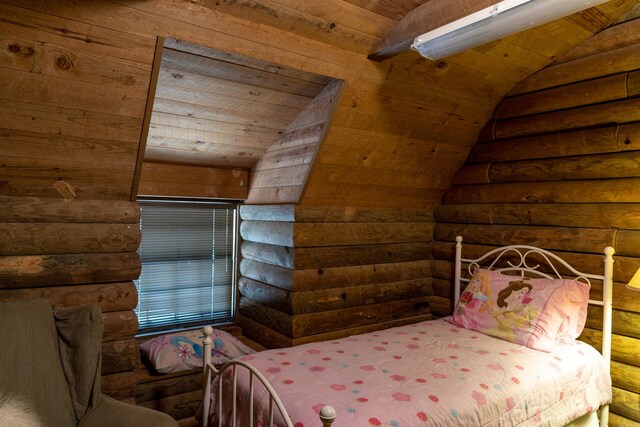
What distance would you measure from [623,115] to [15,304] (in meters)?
3.48

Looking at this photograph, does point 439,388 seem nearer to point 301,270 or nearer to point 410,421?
point 410,421

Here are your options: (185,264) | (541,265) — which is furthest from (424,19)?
(185,264)

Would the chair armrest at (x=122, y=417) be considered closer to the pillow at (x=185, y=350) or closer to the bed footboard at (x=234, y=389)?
the bed footboard at (x=234, y=389)

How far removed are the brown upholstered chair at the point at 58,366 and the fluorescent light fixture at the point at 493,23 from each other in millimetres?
2106

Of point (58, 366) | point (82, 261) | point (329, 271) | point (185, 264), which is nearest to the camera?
point (58, 366)

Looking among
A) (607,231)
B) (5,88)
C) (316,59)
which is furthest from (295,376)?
(607,231)

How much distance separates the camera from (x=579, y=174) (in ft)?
10.1

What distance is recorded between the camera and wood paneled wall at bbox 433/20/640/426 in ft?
9.15

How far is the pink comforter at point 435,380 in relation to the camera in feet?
6.29

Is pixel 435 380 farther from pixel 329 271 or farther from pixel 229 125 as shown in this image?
pixel 229 125

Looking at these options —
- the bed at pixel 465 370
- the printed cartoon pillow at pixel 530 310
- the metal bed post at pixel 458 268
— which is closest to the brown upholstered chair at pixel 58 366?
the bed at pixel 465 370

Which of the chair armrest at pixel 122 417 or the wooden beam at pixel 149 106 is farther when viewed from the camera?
the wooden beam at pixel 149 106

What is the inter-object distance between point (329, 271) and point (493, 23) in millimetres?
1975

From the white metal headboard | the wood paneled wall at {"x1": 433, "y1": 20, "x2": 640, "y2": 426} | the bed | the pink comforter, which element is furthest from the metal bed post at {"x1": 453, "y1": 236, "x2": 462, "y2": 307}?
the pink comforter
